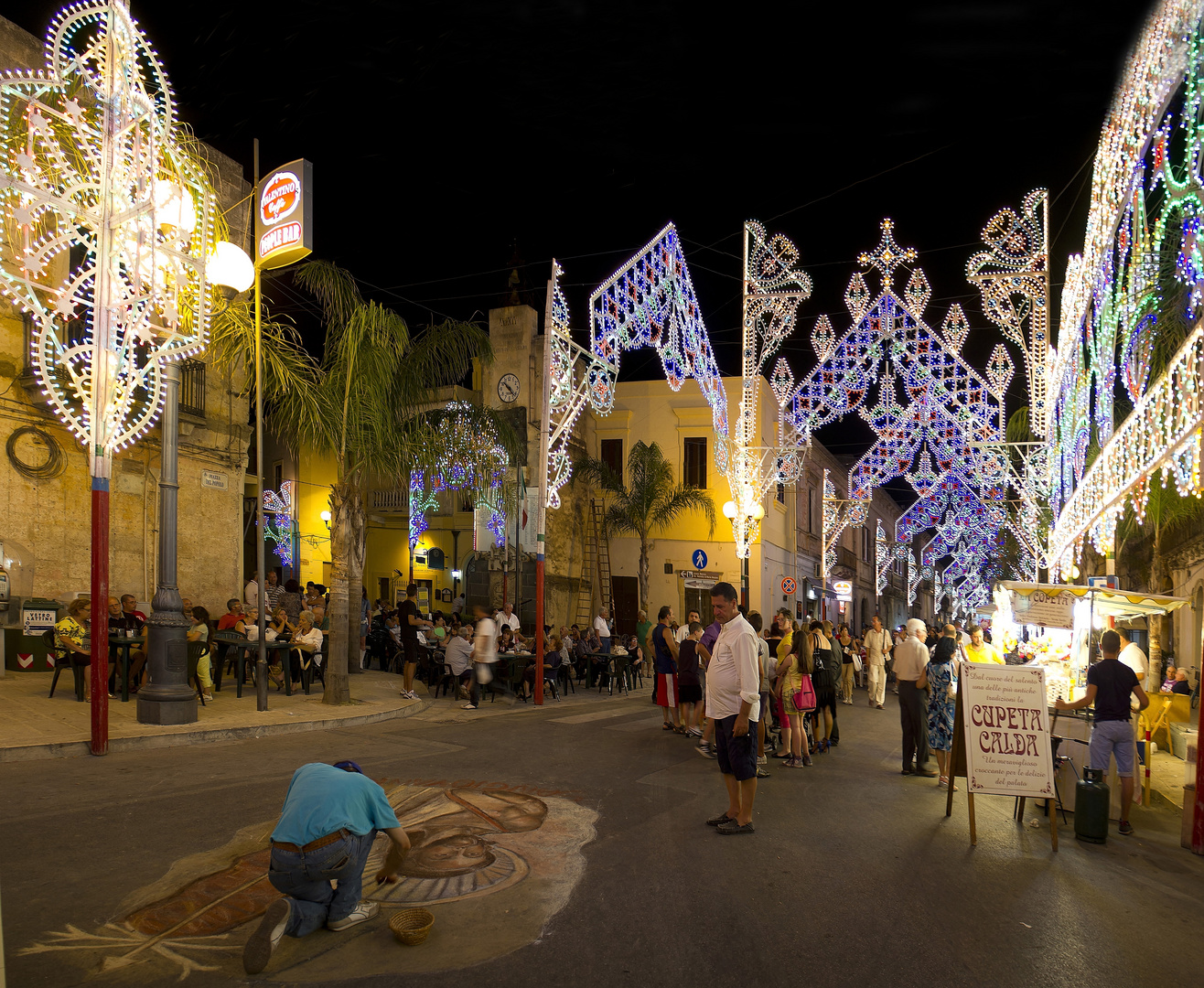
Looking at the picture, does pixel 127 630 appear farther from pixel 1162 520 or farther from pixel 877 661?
pixel 1162 520

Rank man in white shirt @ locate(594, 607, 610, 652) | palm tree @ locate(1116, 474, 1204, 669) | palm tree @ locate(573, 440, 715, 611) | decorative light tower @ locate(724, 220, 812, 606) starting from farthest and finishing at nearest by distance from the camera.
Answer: palm tree @ locate(573, 440, 715, 611), decorative light tower @ locate(724, 220, 812, 606), man in white shirt @ locate(594, 607, 610, 652), palm tree @ locate(1116, 474, 1204, 669)

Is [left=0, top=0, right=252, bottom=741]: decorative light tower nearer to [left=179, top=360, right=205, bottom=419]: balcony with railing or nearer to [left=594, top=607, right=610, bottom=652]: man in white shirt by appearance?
[left=179, top=360, right=205, bottom=419]: balcony with railing

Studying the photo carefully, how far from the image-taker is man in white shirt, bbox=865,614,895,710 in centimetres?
1920

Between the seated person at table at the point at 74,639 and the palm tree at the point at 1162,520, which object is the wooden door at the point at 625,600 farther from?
the seated person at table at the point at 74,639

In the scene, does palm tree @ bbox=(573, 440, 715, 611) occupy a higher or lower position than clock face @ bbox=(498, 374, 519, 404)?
lower

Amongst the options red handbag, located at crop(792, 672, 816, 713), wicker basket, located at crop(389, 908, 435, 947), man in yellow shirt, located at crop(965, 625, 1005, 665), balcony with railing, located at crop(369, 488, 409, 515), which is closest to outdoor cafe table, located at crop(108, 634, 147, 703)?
red handbag, located at crop(792, 672, 816, 713)

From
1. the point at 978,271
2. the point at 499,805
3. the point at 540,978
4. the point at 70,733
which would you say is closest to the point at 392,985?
the point at 540,978

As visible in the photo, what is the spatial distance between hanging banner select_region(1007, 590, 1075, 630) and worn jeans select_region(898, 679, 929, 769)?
3820mm

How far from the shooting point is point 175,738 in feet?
32.3

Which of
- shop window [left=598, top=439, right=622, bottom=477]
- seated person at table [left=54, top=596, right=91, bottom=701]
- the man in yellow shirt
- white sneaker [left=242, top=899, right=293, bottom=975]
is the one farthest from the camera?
shop window [left=598, top=439, right=622, bottom=477]

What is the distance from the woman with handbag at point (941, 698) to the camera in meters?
9.81

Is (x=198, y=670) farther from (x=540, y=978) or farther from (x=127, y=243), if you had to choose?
(x=540, y=978)

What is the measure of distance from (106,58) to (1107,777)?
12676 mm

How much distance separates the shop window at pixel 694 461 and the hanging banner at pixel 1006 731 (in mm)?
24735
